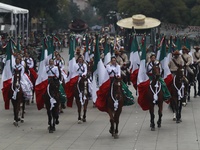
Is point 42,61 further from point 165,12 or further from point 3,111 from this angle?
point 165,12

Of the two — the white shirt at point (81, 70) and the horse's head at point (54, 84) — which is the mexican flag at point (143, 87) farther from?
the horse's head at point (54, 84)

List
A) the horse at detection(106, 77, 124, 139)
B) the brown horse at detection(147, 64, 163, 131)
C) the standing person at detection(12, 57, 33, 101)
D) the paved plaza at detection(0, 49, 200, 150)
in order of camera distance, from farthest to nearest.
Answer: the standing person at detection(12, 57, 33, 101) < the brown horse at detection(147, 64, 163, 131) < the horse at detection(106, 77, 124, 139) < the paved plaza at detection(0, 49, 200, 150)

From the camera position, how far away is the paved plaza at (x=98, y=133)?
17125mm

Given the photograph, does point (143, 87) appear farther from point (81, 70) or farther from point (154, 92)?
point (81, 70)

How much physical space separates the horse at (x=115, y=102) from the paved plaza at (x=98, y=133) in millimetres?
370

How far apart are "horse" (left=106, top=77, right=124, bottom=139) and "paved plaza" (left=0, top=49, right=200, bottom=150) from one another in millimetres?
370

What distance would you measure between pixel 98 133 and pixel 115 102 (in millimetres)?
1366

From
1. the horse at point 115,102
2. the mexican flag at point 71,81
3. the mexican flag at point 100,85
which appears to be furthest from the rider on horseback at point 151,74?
the mexican flag at point 71,81

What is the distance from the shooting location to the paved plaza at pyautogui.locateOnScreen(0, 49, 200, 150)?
17.1m

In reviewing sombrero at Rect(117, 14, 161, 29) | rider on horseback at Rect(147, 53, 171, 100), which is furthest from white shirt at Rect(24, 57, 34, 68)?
sombrero at Rect(117, 14, 161, 29)

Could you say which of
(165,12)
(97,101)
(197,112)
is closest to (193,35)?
(165,12)

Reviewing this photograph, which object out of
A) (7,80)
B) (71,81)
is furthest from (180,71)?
(7,80)

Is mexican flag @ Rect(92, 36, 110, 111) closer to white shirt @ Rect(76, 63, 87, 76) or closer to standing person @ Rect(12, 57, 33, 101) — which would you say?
white shirt @ Rect(76, 63, 87, 76)

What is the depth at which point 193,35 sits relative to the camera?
7631 cm
